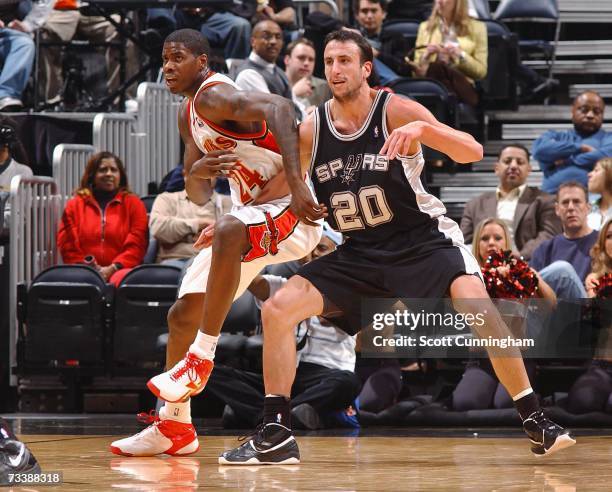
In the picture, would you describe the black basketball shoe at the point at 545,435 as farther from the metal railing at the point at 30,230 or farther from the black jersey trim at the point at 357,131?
the metal railing at the point at 30,230

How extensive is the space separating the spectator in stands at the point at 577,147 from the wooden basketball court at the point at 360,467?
3.16 m

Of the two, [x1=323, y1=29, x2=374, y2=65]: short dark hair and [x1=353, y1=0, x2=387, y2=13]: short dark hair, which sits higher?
[x1=353, y1=0, x2=387, y2=13]: short dark hair

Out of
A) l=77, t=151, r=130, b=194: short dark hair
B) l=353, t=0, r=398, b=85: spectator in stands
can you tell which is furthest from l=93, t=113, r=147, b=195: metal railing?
l=353, t=0, r=398, b=85: spectator in stands

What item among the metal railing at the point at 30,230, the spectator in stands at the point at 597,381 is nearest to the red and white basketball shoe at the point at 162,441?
the spectator in stands at the point at 597,381

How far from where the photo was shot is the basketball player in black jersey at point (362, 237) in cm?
461

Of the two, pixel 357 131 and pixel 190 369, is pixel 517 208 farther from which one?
pixel 190 369

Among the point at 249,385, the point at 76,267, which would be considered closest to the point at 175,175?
the point at 76,267

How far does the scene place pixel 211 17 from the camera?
1012cm

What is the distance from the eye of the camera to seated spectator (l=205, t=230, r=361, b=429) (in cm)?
654

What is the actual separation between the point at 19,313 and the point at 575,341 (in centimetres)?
356

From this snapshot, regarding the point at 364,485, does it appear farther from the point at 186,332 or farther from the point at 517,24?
the point at 517,24

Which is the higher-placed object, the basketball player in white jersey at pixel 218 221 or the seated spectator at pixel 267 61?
the seated spectator at pixel 267 61

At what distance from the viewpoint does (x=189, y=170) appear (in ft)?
16.9

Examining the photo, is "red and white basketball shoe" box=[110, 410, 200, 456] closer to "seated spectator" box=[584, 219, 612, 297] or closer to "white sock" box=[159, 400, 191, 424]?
"white sock" box=[159, 400, 191, 424]
